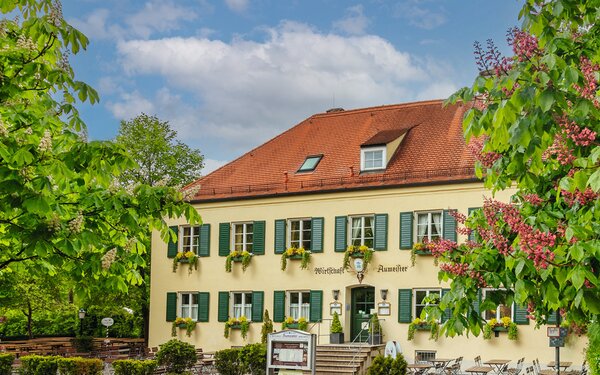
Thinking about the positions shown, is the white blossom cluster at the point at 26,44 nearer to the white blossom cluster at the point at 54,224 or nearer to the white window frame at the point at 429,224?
the white blossom cluster at the point at 54,224

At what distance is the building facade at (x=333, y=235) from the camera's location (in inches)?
1136

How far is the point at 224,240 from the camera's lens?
110 ft

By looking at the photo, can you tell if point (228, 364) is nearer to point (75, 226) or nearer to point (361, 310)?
point (361, 310)

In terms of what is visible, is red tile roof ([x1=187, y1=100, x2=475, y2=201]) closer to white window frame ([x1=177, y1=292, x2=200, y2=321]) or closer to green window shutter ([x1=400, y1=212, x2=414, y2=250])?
green window shutter ([x1=400, y1=212, x2=414, y2=250])

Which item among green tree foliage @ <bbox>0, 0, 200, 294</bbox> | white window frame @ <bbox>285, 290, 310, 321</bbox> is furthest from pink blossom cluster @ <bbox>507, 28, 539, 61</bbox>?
white window frame @ <bbox>285, 290, 310, 321</bbox>

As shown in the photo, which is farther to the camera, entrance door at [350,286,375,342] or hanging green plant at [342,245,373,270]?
entrance door at [350,286,375,342]

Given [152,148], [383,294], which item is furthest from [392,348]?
[152,148]

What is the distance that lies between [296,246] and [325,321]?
2.97 meters

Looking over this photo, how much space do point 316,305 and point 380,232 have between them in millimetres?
3532

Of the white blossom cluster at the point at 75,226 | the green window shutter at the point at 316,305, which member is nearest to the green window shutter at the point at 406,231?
the green window shutter at the point at 316,305

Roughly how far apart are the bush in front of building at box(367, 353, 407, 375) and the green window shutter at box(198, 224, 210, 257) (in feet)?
39.9

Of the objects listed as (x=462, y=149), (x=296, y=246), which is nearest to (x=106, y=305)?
(x=296, y=246)

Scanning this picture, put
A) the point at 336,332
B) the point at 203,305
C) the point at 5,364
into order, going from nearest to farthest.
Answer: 1. the point at 5,364
2. the point at 336,332
3. the point at 203,305

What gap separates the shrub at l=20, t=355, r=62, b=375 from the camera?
24.4 m
